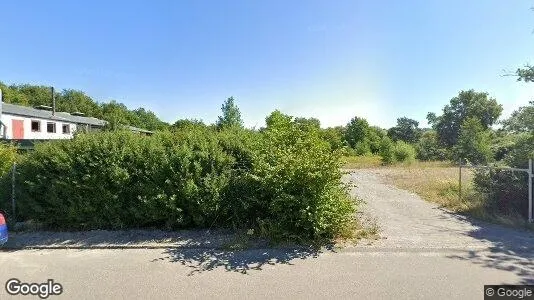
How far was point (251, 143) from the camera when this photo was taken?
256 inches

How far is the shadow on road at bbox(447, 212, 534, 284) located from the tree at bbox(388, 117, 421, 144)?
Result: 157 ft

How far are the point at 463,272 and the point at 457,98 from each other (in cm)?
5317

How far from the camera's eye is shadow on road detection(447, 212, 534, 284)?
435cm

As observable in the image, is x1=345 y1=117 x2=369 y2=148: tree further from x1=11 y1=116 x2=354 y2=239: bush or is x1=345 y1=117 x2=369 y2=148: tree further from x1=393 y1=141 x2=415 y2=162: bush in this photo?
x1=11 y1=116 x2=354 y2=239: bush

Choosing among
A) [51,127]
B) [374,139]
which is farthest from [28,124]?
[374,139]

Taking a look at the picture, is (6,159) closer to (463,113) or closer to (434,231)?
(434,231)

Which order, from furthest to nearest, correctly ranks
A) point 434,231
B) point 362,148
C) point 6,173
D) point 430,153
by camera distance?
point 362,148 < point 430,153 < point 6,173 < point 434,231

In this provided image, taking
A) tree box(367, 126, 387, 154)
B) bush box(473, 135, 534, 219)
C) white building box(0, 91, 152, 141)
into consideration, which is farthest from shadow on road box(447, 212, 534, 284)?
tree box(367, 126, 387, 154)

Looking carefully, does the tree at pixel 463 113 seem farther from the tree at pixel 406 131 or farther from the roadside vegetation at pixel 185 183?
the roadside vegetation at pixel 185 183

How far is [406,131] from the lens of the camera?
2060 inches

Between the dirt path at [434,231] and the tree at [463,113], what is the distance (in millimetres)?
43143

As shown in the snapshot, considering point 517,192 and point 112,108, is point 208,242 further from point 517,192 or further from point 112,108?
point 112,108

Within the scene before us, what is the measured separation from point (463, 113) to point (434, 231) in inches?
1945

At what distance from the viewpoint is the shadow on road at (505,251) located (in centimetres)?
435
